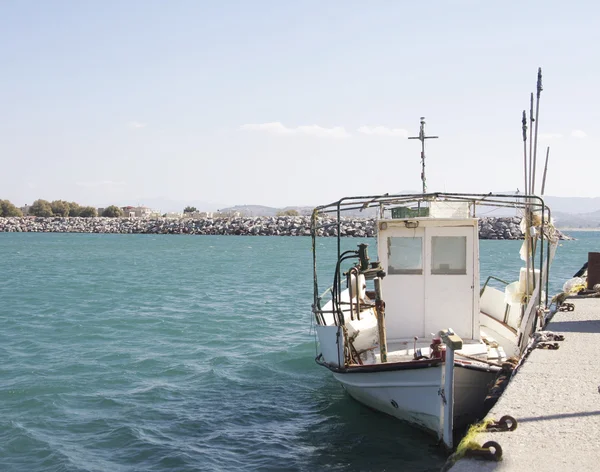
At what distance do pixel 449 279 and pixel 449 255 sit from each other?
0.40 m

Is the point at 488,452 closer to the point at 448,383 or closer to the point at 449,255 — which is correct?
the point at 448,383

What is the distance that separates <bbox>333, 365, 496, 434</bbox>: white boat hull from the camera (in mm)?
9812

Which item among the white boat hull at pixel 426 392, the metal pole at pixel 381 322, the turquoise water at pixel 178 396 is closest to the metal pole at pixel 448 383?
the white boat hull at pixel 426 392

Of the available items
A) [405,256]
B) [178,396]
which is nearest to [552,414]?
[405,256]

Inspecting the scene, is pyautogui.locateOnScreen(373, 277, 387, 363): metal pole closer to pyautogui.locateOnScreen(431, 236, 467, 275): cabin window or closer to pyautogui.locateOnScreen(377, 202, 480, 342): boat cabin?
pyautogui.locateOnScreen(377, 202, 480, 342): boat cabin

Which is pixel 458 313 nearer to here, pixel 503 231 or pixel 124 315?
pixel 124 315

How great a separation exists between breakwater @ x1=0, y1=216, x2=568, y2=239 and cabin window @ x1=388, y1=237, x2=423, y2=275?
9068 centimetres

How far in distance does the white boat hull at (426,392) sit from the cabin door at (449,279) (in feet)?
5.99

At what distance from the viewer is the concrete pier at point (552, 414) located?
5.98m

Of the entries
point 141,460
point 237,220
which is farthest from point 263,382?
point 237,220

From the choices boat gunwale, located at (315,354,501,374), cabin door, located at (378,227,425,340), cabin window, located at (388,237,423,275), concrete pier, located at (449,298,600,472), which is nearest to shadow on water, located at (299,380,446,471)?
boat gunwale, located at (315,354,501,374)

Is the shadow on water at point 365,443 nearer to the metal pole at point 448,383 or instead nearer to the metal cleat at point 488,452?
the metal pole at point 448,383

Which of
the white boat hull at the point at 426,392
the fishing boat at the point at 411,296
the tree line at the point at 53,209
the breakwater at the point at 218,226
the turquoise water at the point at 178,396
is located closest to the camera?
the white boat hull at the point at 426,392

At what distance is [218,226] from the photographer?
121000 mm
